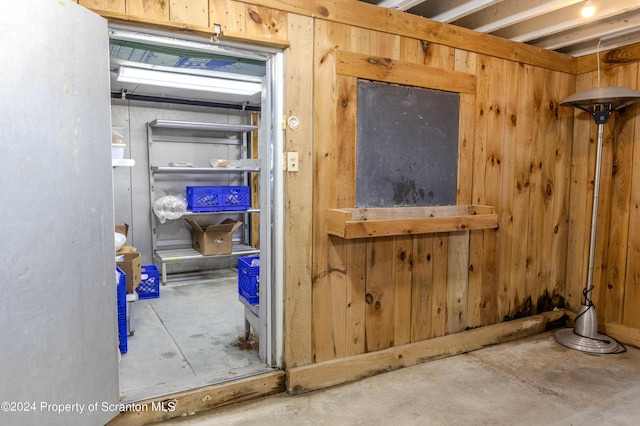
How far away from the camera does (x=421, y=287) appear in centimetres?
291

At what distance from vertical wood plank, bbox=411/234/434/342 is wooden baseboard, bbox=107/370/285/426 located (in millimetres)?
999

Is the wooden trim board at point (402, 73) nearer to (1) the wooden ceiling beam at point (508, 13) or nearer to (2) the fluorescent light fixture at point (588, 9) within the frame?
(1) the wooden ceiling beam at point (508, 13)

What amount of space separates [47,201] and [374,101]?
70.9 inches

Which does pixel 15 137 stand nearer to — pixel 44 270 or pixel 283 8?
pixel 44 270

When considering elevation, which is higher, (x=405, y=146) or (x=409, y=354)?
(x=405, y=146)

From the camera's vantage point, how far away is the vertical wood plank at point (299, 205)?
2.36 m

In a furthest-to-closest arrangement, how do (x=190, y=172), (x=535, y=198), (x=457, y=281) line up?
(x=190, y=172) → (x=535, y=198) → (x=457, y=281)

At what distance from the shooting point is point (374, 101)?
260cm

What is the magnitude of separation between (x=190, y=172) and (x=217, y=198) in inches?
25.3

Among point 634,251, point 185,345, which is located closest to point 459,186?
point 634,251

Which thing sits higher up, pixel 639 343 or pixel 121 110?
pixel 121 110

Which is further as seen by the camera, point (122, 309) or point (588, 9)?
point (122, 309)

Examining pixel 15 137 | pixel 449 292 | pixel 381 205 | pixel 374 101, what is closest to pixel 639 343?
pixel 449 292

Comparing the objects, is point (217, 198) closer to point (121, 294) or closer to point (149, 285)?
point (149, 285)
